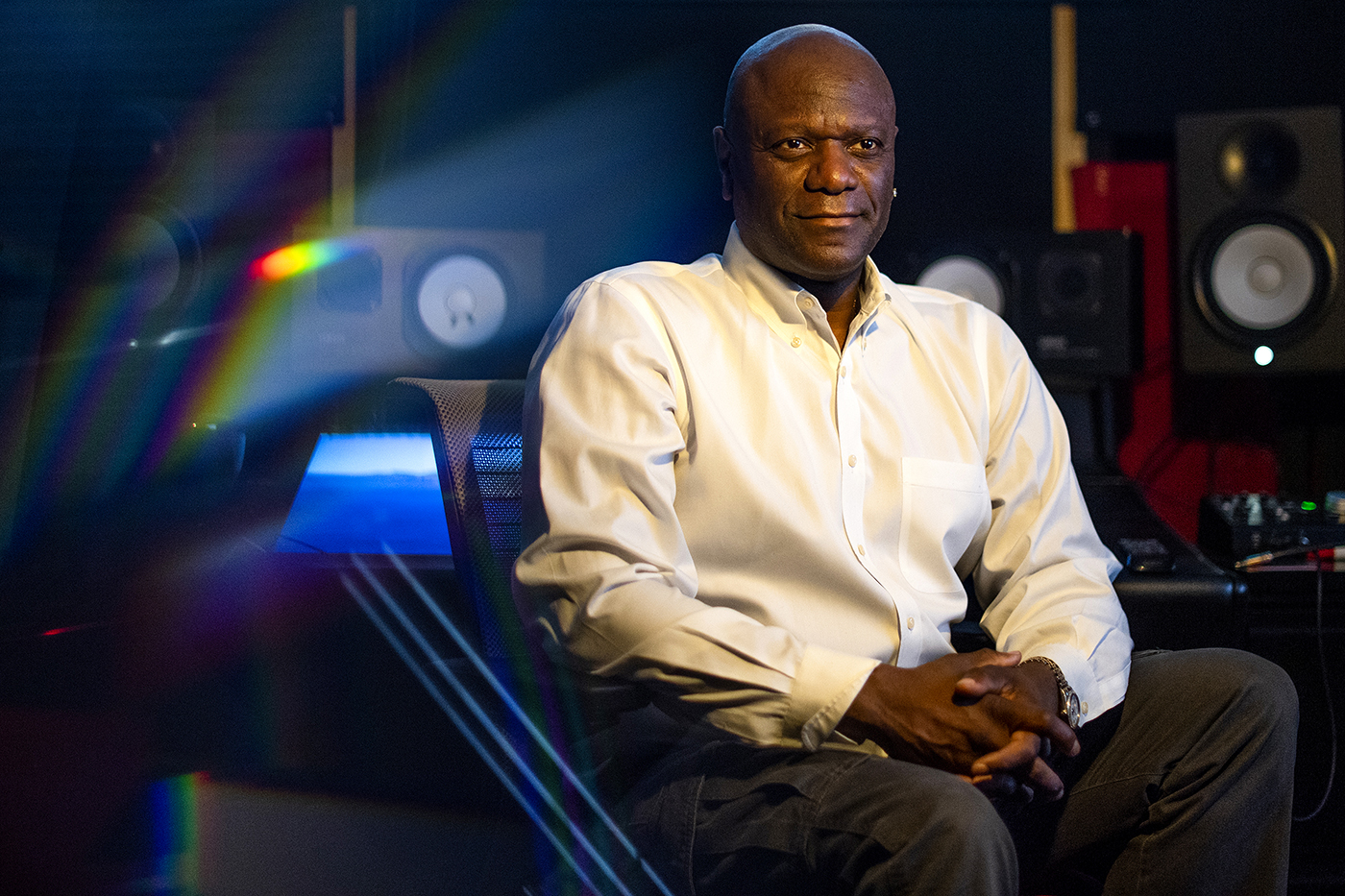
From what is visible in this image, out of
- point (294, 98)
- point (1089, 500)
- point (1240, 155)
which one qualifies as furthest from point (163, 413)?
point (1240, 155)

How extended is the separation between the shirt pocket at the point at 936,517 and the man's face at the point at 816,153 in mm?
283

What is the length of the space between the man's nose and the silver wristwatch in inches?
24.1

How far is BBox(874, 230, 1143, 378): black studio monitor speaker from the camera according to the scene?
90.0 inches

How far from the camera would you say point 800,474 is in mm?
1281

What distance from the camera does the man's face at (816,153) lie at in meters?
1.34

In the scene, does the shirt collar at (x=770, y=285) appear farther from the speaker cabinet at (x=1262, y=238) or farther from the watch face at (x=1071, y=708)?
the speaker cabinet at (x=1262, y=238)

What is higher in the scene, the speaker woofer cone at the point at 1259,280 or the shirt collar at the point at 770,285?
the speaker woofer cone at the point at 1259,280

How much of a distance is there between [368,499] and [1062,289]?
1.49m

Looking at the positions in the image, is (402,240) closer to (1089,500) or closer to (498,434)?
(498,434)

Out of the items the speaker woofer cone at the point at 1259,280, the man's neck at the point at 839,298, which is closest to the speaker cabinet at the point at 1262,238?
the speaker woofer cone at the point at 1259,280

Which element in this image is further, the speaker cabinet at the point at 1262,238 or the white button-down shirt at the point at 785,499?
the speaker cabinet at the point at 1262,238

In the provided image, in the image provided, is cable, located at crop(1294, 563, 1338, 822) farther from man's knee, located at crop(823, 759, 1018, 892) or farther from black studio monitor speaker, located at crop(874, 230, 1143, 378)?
man's knee, located at crop(823, 759, 1018, 892)

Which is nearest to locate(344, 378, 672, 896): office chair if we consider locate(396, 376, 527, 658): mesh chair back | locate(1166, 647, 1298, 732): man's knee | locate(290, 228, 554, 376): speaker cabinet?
locate(396, 376, 527, 658): mesh chair back

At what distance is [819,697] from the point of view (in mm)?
1065
